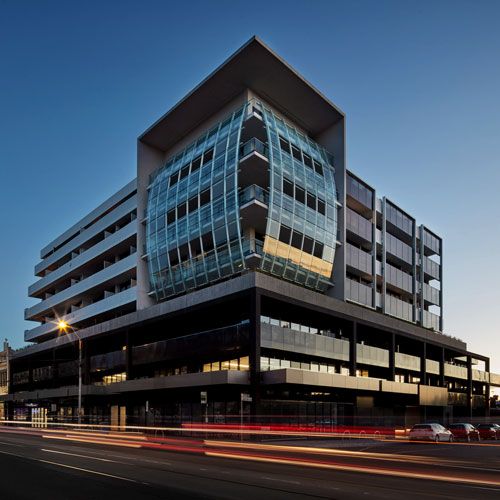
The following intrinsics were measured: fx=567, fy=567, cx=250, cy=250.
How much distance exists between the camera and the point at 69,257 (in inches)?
3098

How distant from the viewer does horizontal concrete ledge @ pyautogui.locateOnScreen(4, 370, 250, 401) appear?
130 ft

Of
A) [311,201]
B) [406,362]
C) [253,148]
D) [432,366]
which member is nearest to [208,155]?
[253,148]

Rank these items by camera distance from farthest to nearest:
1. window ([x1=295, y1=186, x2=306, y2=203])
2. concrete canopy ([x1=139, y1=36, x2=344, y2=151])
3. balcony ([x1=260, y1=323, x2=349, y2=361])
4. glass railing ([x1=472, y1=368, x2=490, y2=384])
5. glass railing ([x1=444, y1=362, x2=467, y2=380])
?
1. glass railing ([x1=472, y1=368, x2=490, y2=384])
2. glass railing ([x1=444, y1=362, x2=467, y2=380])
3. window ([x1=295, y1=186, x2=306, y2=203])
4. concrete canopy ([x1=139, y1=36, x2=344, y2=151])
5. balcony ([x1=260, y1=323, x2=349, y2=361])

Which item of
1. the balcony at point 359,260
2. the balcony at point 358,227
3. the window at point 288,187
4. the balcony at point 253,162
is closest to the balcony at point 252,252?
the balcony at point 253,162

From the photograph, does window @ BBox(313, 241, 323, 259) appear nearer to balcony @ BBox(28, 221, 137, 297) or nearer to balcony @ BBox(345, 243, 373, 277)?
balcony @ BBox(345, 243, 373, 277)

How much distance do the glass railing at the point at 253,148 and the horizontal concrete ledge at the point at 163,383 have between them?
1748 cm

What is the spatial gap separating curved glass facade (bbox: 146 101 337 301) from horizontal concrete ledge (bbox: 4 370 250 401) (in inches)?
342

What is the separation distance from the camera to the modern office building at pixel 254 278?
44.5 meters

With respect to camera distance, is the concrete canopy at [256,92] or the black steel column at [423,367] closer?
the concrete canopy at [256,92]

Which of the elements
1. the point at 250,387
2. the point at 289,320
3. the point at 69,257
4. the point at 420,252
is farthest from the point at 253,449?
the point at 69,257

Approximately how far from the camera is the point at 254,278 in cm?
4106

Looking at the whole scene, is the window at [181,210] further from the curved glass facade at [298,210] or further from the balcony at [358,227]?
the balcony at [358,227]

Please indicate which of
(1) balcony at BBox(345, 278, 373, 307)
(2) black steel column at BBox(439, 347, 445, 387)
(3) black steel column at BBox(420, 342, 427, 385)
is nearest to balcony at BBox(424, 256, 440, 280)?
(2) black steel column at BBox(439, 347, 445, 387)

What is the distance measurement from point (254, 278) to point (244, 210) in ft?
21.5
